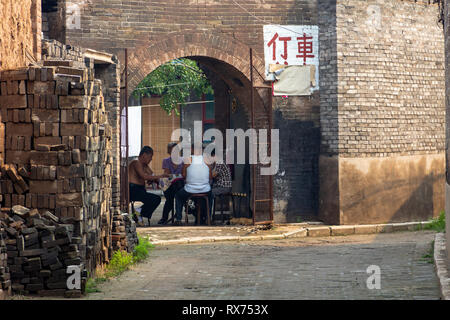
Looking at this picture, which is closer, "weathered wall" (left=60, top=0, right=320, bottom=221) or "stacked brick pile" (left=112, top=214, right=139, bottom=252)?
"stacked brick pile" (left=112, top=214, right=139, bottom=252)

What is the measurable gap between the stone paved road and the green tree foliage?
1262 centimetres

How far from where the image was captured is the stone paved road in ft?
25.8

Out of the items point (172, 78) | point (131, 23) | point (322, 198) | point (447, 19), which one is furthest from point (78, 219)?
point (172, 78)

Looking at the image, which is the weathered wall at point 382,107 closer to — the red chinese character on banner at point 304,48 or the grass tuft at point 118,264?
the red chinese character on banner at point 304,48

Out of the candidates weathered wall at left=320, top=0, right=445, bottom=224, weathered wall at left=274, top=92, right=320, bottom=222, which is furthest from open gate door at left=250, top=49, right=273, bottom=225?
weathered wall at left=320, top=0, right=445, bottom=224

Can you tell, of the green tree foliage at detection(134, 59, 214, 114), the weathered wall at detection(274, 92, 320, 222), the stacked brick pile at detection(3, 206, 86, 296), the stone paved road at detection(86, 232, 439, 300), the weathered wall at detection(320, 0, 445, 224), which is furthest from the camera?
the green tree foliage at detection(134, 59, 214, 114)

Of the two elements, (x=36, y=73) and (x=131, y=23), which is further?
(x=131, y=23)

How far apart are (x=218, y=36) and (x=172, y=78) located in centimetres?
1159

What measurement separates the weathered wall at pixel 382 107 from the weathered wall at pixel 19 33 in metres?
6.74

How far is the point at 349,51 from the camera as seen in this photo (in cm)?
1502

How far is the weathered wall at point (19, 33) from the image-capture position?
842 centimetres

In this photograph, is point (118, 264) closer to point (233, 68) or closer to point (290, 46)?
point (233, 68)

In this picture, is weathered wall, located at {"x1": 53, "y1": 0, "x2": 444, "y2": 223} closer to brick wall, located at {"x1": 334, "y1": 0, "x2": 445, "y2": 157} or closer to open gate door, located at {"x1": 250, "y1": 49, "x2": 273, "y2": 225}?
brick wall, located at {"x1": 334, "y1": 0, "x2": 445, "y2": 157}

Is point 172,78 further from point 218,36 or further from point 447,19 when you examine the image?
point 447,19
